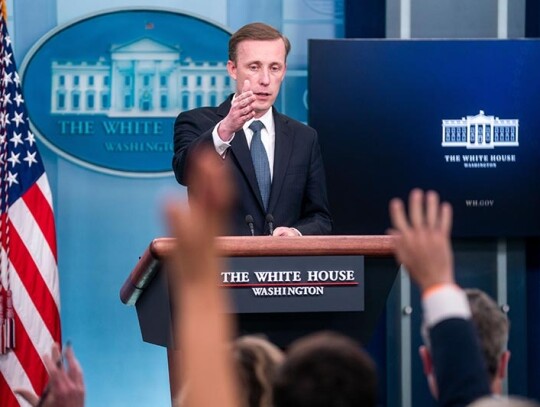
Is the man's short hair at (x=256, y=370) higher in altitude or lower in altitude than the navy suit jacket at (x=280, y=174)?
lower

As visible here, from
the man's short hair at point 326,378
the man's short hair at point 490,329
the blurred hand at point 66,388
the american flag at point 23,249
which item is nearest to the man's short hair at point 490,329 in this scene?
the man's short hair at point 490,329

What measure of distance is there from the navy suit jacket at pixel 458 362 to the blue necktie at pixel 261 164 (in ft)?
7.71

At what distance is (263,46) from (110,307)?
6.96ft

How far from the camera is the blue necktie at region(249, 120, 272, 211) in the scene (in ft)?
13.8

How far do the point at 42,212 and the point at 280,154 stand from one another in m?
1.72

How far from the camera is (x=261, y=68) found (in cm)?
444

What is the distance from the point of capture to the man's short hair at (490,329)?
6.82 ft

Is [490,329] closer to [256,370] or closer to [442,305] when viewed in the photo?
[442,305]

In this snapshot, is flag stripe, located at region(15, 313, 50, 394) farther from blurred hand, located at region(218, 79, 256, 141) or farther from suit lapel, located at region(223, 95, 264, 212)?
blurred hand, located at region(218, 79, 256, 141)

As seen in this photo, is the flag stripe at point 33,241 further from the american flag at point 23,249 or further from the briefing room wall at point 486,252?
the briefing room wall at point 486,252

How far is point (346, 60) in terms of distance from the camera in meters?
5.84

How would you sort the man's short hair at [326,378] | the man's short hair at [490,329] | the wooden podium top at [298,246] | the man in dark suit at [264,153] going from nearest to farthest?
the man's short hair at [326,378] → the man's short hair at [490,329] → the wooden podium top at [298,246] → the man in dark suit at [264,153]

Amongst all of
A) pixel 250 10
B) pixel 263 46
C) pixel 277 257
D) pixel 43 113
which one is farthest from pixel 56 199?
pixel 277 257

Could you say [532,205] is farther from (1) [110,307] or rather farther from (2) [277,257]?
(2) [277,257]
